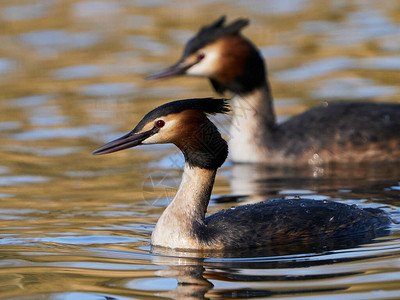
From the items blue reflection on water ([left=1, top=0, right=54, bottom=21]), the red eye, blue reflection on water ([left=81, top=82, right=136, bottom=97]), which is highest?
blue reflection on water ([left=1, top=0, right=54, bottom=21])

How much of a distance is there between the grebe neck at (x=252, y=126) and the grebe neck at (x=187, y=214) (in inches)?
167

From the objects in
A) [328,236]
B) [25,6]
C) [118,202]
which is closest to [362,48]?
[25,6]

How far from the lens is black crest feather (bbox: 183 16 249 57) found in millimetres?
12344

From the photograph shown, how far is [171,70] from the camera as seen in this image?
1227 cm

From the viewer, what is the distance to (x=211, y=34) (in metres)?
12.4

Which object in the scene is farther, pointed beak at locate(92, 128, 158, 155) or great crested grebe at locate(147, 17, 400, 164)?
great crested grebe at locate(147, 17, 400, 164)

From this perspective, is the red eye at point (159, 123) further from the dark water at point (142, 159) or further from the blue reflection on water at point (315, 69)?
the blue reflection on water at point (315, 69)

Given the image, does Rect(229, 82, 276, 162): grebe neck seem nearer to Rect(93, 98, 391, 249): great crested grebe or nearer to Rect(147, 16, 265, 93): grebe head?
Rect(147, 16, 265, 93): grebe head

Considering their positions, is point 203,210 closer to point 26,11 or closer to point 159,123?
point 159,123

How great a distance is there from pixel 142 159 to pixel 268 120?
167cm

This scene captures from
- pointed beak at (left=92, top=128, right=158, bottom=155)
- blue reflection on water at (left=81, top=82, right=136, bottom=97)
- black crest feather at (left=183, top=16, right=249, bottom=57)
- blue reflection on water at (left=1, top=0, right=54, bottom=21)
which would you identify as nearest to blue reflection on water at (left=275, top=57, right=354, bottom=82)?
blue reflection on water at (left=81, top=82, right=136, bottom=97)

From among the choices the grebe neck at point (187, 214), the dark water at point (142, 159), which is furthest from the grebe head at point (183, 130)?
the dark water at point (142, 159)

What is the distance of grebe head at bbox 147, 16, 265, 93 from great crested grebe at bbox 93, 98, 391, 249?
441 centimetres

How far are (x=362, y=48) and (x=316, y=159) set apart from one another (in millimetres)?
5869
